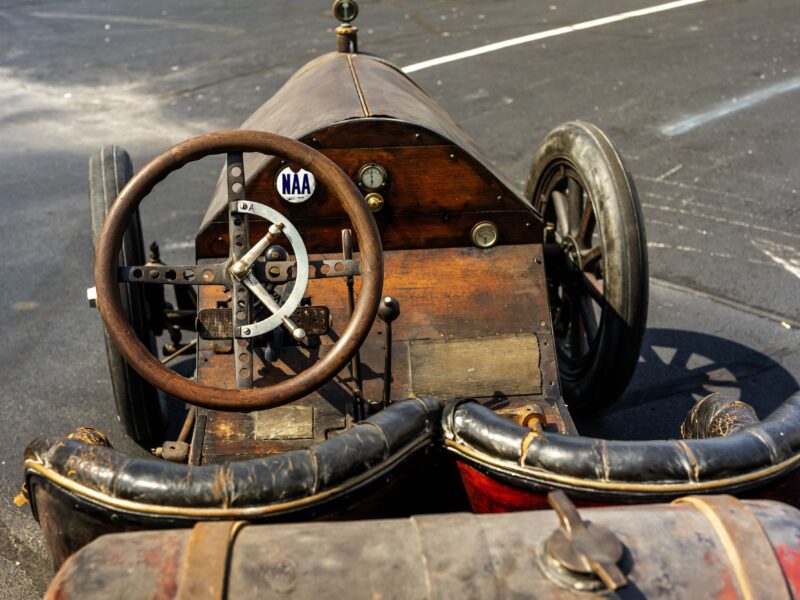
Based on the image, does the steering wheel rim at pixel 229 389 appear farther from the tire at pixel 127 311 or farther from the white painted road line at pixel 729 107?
the white painted road line at pixel 729 107

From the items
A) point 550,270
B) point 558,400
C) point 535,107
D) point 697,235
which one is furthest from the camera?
point 535,107

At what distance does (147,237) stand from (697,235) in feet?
11.8

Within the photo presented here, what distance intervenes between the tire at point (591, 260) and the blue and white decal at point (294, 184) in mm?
1201

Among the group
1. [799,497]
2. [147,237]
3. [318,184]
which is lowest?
[147,237]

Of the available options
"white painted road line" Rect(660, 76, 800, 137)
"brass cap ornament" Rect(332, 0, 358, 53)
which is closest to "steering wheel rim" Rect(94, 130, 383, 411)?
"brass cap ornament" Rect(332, 0, 358, 53)

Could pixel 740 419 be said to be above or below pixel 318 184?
below

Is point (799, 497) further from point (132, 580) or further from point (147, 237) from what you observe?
point (147, 237)

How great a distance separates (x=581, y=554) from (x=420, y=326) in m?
1.81

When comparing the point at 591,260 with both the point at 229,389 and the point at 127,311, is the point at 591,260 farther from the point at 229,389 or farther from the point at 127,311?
the point at 229,389

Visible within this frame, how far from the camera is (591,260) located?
4078mm

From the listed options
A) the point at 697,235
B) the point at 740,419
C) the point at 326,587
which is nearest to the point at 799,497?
the point at 740,419

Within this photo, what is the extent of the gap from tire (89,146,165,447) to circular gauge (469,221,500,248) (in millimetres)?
1305

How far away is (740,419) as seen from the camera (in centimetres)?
279

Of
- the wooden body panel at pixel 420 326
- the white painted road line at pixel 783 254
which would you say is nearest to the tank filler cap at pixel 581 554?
the wooden body panel at pixel 420 326
